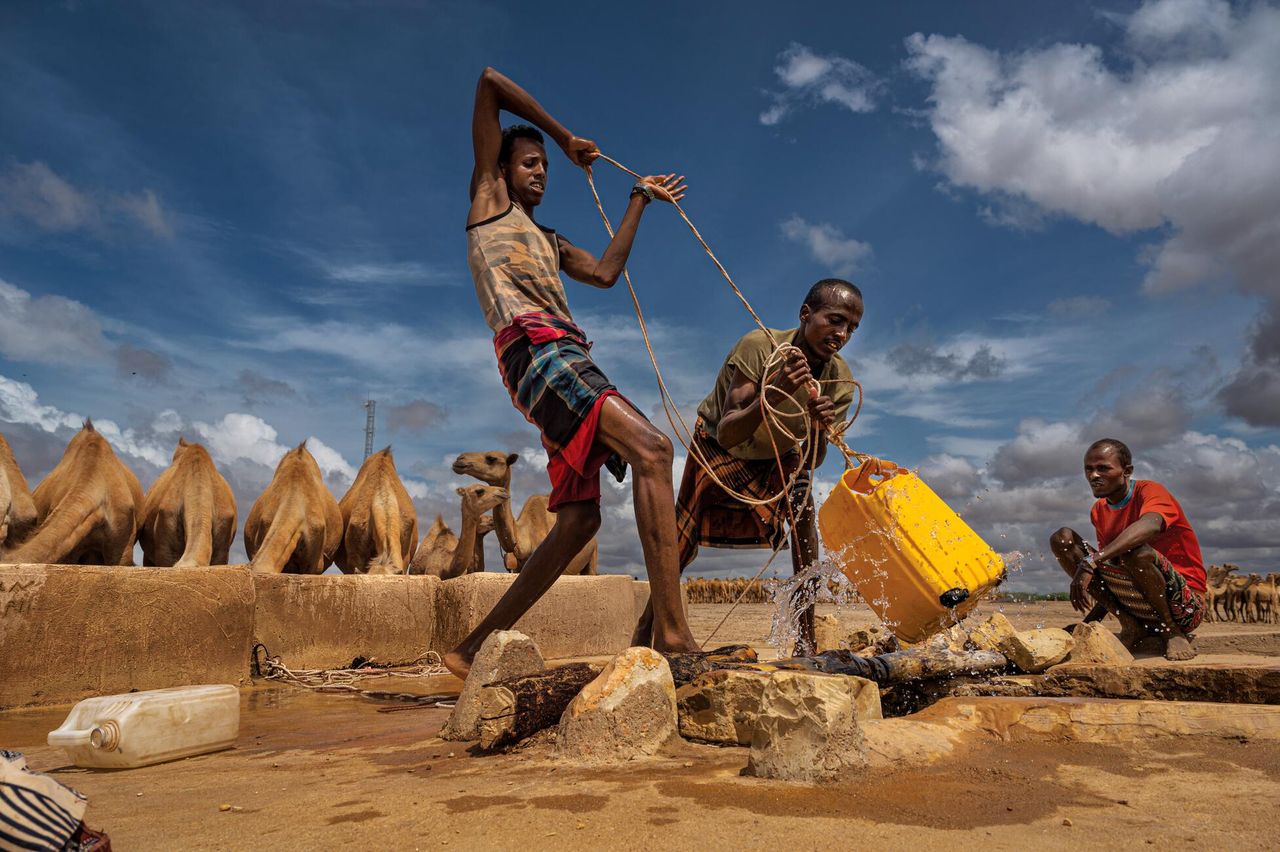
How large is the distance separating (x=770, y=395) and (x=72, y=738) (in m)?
2.82

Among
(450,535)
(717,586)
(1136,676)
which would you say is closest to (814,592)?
(1136,676)

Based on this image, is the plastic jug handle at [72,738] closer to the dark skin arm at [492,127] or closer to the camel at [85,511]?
the dark skin arm at [492,127]

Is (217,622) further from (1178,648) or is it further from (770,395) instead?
(1178,648)

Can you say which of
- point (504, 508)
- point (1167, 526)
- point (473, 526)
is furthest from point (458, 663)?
point (504, 508)

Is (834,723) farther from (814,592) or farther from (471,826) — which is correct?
(814,592)

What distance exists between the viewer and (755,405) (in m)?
3.59

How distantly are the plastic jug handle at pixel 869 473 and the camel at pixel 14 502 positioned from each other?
780cm

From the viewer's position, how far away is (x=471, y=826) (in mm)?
1739

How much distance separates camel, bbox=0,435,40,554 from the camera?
7794mm

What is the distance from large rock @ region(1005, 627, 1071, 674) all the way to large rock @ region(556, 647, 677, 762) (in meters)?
2.05

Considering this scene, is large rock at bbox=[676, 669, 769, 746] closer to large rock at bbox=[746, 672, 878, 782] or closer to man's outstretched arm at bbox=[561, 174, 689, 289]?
large rock at bbox=[746, 672, 878, 782]

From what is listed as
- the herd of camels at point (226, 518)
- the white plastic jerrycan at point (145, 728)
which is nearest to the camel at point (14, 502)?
the herd of camels at point (226, 518)

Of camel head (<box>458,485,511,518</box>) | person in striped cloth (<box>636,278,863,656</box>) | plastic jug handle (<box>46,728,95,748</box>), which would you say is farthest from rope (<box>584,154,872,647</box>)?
camel head (<box>458,485,511,518</box>)

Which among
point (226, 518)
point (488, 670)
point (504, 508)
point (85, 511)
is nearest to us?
point (488, 670)
